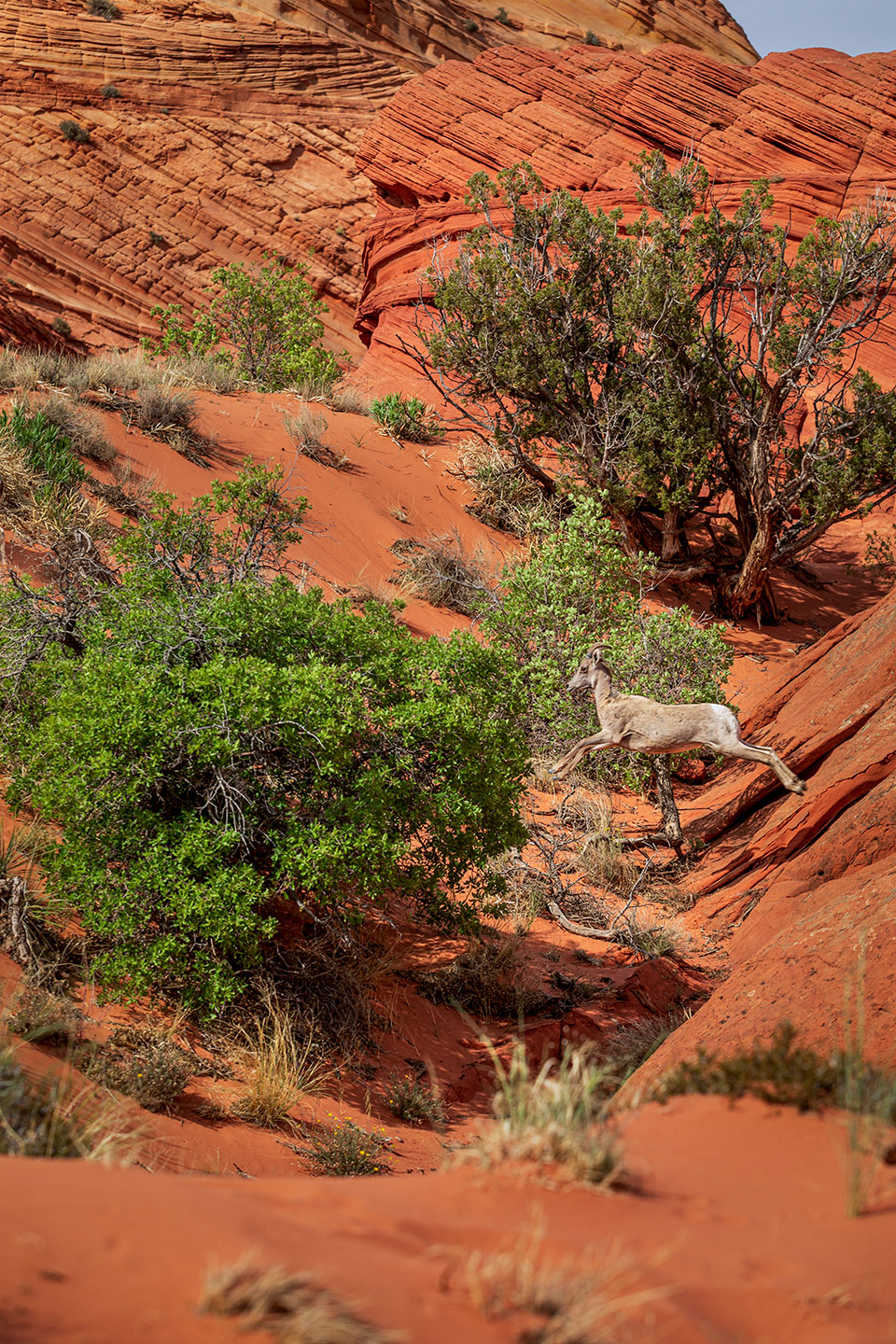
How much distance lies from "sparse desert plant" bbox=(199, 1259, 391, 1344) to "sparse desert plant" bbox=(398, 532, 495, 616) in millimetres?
14305

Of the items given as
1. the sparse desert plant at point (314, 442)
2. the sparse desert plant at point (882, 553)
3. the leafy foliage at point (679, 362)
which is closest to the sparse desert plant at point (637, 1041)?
the leafy foliage at point (679, 362)

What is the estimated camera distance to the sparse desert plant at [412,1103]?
6566 mm

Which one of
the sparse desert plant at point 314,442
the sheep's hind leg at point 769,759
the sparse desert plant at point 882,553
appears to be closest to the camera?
the sheep's hind leg at point 769,759

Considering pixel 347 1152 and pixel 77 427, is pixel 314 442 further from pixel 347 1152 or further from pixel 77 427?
pixel 347 1152

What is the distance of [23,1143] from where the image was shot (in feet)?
10.5

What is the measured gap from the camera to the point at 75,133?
110 ft

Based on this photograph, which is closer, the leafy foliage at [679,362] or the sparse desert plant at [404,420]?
the leafy foliage at [679,362]

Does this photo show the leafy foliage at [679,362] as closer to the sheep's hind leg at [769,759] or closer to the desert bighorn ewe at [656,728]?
the desert bighorn ewe at [656,728]

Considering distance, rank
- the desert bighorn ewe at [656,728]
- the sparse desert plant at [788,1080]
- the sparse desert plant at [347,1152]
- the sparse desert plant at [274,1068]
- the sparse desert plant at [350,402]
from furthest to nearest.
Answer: the sparse desert plant at [350,402] → the desert bighorn ewe at [656,728] → the sparse desert plant at [274,1068] → the sparse desert plant at [347,1152] → the sparse desert plant at [788,1080]

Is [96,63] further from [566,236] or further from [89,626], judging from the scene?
[89,626]

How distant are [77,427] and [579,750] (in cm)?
1106

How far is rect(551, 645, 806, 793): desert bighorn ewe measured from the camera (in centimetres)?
727

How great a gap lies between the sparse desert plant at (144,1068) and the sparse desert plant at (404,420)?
55.4 ft

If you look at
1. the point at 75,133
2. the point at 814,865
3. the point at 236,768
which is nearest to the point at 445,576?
the point at 814,865
